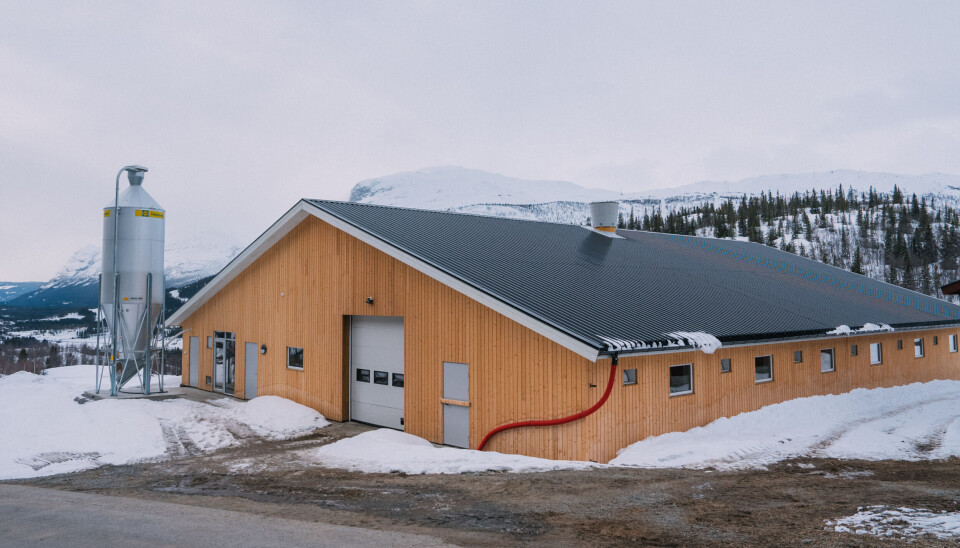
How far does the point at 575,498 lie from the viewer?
8.49m

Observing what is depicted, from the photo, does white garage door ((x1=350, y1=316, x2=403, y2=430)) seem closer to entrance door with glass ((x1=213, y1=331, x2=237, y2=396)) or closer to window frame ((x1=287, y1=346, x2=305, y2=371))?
window frame ((x1=287, y1=346, x2=305, y2=371))

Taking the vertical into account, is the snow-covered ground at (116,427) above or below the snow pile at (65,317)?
below

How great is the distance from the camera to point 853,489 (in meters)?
8.74

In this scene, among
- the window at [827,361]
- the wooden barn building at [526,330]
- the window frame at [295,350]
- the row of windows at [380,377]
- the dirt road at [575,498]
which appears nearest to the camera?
the dirt road at [575,498]

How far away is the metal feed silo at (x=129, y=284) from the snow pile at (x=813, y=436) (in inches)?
641

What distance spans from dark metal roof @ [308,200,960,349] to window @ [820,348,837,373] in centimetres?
84

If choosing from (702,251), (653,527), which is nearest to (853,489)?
(653,527)

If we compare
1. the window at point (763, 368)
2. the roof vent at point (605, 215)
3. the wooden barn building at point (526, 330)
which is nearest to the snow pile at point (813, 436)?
the wooden barn building at point (526, 330)

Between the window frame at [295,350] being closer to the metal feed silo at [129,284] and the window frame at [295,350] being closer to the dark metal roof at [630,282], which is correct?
the dark metal roof at [630,282]

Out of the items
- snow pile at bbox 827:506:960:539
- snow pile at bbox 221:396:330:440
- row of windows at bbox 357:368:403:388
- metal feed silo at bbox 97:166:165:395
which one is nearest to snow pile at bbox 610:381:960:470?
snow pile at bbox 827:506:960:539

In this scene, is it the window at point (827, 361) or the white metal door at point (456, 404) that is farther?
the window at point (827, 361)

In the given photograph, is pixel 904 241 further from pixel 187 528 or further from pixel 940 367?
pixel 187 528

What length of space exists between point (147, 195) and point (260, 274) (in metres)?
4.89

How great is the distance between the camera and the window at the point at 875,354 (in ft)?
64.4
